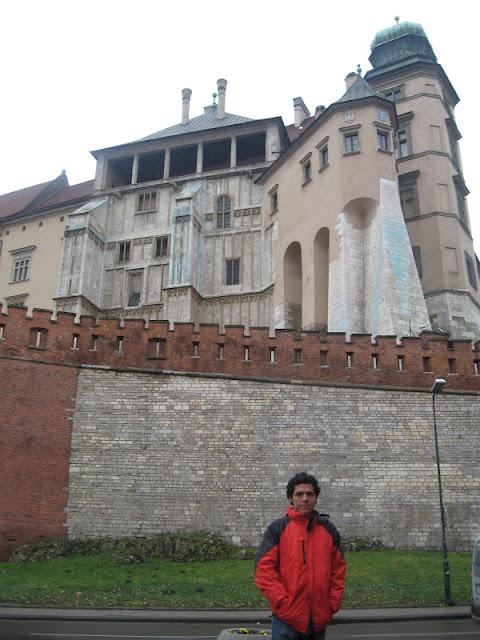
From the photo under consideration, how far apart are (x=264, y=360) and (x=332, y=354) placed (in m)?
2.39

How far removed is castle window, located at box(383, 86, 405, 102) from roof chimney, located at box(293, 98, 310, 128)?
22.8 feet

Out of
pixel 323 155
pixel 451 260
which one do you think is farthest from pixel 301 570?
pixel 451 260

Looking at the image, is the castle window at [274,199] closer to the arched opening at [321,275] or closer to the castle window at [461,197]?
the arched opening at [321,275]

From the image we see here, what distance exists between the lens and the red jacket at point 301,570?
5.01 metres

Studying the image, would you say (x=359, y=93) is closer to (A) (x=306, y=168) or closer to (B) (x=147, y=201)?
(A) (x=306, y=168)

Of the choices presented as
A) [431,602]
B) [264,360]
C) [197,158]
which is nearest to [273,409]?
[264,360]

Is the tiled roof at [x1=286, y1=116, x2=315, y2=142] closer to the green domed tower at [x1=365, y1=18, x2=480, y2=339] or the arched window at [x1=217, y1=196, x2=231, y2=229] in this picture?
the green domed tower at [x1=365, y1=18, x2=480, y2=339]

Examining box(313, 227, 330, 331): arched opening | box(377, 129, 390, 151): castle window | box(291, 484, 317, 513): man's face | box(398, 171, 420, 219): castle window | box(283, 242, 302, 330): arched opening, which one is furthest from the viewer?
box(398, 171, 420, 219): castle window

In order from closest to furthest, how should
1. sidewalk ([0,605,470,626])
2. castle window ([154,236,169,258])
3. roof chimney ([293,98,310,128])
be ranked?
1. sidewalk ([0,605,470,626])
2. castle window ([154,236,169,258])
3. roof chimney ([293,98,310,128])

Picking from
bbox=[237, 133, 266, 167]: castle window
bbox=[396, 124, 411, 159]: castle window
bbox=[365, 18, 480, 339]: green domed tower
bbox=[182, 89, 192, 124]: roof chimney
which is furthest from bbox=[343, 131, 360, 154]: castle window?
bbox=[182, 89, 192, 124]: roof chimney

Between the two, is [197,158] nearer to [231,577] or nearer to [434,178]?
A: [434,178]

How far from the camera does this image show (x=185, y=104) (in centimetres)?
4753

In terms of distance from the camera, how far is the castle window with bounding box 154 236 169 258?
40125 millimetres

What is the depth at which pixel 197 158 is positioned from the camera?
4238 cm
